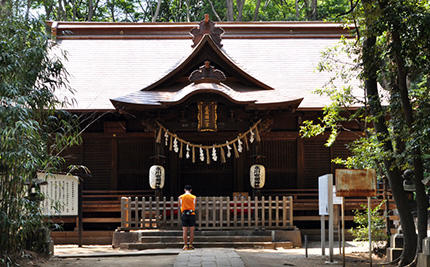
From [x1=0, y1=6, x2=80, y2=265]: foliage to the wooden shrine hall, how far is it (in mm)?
3348

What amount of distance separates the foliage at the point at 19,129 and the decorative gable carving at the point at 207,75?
4456 millimetres

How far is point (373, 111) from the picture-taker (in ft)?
35.2

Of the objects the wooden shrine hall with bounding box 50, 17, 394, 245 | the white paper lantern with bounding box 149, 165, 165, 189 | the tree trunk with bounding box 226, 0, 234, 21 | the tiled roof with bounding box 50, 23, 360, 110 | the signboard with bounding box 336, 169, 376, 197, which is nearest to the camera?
the signboard with bounding box 336, 169, 376, 197

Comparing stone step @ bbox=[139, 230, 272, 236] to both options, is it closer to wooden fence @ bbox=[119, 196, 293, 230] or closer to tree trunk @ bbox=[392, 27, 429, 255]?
wooden fence @ bbox=[119, 196, 293, 230]

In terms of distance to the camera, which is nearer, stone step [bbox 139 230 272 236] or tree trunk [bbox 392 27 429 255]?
tree trunk [bbox 392 27 429 255]

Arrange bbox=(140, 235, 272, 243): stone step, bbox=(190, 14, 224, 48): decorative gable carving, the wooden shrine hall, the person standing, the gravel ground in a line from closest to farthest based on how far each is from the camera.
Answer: the gravel ground
the person standing
bbox=(140, 235, 272, 243): stone step
the wooden shrine hall
bbox=(190, 14, 224, 48): decorative gable carving

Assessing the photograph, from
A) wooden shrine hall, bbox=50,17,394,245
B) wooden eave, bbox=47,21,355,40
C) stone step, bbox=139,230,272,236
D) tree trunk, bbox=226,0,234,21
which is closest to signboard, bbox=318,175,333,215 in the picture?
stone step, bbox=139,230,272,236

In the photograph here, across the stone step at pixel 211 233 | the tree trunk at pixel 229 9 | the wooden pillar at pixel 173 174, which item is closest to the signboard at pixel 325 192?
the stone step at pixel 211 233

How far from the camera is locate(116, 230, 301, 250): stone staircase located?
1300 cm

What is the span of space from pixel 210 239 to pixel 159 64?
23.6ft

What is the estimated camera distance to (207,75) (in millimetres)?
14297

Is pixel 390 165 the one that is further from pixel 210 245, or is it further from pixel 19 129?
pixel 19 129

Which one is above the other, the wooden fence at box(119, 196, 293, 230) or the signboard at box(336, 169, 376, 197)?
the signboard at box(336, 169, 376, 197)

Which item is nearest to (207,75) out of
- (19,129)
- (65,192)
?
(65,192)
